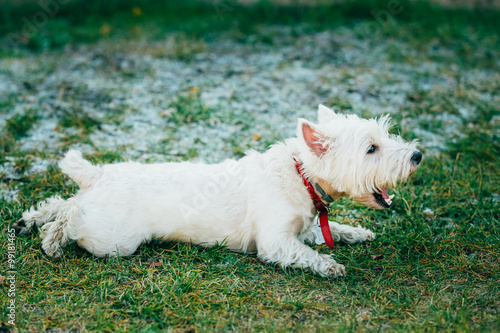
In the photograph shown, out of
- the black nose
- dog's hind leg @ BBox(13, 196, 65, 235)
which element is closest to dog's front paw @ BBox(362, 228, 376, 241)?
the black nose

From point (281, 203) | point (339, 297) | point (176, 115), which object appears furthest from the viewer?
point (176, 115)

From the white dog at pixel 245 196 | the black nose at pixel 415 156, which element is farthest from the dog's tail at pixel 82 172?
the black nose at pixel 415 156

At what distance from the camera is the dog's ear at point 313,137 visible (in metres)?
3.58

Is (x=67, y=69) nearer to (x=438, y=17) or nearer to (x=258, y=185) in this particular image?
(x=258, y=185)

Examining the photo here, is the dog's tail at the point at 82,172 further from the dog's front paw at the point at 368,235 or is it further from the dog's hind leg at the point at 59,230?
the dog's front paw at the point at 368,235

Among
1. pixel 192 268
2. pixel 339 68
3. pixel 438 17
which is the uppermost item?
pixel 438 17

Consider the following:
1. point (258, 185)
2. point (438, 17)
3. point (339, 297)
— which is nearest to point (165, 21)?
point (438, 17)

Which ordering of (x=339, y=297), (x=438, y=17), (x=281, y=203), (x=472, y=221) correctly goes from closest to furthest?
(x=339, y=297)
(x=281, y=203)
(x=472, y=221)
(x=438, y=17)

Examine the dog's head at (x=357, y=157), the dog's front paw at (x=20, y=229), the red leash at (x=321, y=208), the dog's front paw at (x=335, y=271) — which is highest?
the dog's head at (x=357, y=157)

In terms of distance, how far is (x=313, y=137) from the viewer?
142 inches

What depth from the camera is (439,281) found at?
142 inches

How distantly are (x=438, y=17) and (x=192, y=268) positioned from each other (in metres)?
9.34

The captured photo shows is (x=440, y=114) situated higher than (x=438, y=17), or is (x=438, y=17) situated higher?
(x=438, y=17)

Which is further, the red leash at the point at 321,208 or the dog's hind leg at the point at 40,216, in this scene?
the dog's hind leg at the point at 40,216
